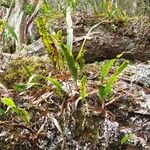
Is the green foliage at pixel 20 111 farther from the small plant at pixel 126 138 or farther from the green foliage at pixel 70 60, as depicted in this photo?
the small plant at pixel 126 138

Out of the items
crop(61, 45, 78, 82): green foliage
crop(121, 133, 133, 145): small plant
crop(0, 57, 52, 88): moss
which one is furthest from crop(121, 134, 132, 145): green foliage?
crop(0, 57, 52, 88): moss

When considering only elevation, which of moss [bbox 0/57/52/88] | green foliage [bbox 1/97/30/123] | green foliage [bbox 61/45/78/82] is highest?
green foliage [bbox 61/45/78/82]

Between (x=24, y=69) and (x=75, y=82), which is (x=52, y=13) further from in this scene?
(x=75, y=82)

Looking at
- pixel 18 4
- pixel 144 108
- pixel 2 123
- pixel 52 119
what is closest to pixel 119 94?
pixel 144 108

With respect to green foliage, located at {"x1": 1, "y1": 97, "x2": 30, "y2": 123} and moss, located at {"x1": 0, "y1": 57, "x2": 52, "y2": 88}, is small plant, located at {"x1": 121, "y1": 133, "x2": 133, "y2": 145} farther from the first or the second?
moss, located at {"x1": 0, "y1": 57, "x2": 52, "y2": 88}

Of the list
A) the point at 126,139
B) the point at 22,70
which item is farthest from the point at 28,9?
the point at 126,139

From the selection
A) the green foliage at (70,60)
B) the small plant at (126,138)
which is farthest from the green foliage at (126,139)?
the green foliage at (70,60)

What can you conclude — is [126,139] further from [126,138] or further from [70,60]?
[70,60]

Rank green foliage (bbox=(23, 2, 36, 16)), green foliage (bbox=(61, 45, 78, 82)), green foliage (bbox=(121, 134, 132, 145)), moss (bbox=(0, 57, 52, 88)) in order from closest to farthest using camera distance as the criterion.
→ green foliage (bbox=(121, 134, 132, 145)) → green foliage (bbox=(61, 45, 78, 82)) → moss (bbox=(0, 57, 52, 88)) → green foliage (bbox=(23, 2, 36, 16))

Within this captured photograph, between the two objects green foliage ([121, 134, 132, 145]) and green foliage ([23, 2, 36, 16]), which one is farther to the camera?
green foliage ([23, 2, 36, 16])
